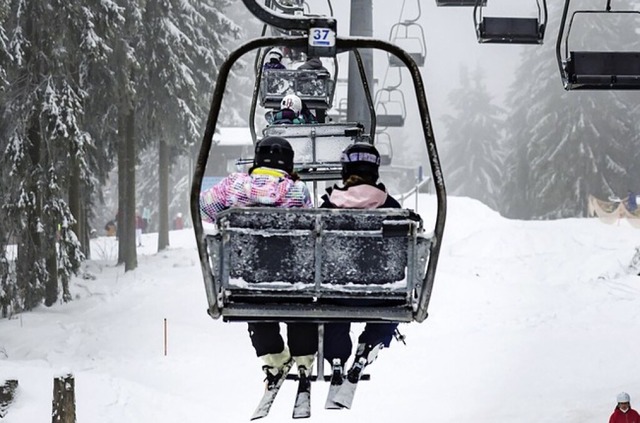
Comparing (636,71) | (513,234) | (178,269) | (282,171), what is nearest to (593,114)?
(513,234)

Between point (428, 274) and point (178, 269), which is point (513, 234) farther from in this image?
point (428, 274)

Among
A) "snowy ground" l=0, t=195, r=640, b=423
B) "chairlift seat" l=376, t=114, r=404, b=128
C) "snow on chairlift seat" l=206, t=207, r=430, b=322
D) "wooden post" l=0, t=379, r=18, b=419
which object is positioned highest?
"chairlift seat" l=376, t=114, r=404, b=128

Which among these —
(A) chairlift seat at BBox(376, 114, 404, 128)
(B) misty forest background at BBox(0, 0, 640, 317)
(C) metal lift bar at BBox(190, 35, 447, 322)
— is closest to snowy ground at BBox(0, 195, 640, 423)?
(B) misty forest background at BBox(0, 0, 640, 317)

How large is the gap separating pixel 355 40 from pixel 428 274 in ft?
4.18

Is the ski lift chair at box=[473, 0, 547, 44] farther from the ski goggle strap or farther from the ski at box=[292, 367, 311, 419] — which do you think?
the ski at box=[292, 367, 311, 419]

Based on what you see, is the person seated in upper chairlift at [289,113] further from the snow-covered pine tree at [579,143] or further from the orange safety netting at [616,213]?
the snow-covered pine tree at [579,143]

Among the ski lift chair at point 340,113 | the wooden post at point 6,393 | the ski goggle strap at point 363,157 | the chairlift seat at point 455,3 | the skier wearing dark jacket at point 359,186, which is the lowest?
the wooden post at point 6,393

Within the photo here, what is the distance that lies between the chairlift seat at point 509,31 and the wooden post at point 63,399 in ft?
19.3

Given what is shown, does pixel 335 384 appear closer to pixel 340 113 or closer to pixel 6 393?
pixel 6 393

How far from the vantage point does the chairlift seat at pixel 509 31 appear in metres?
8.53

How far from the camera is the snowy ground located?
42.6 ft

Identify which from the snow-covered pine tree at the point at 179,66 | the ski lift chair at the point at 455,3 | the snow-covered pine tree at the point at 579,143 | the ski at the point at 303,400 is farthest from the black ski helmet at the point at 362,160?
the snow-covered pine tree at the point at 579,143

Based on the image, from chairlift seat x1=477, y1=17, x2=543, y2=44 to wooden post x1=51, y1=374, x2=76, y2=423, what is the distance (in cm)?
588

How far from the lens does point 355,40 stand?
413 cm
